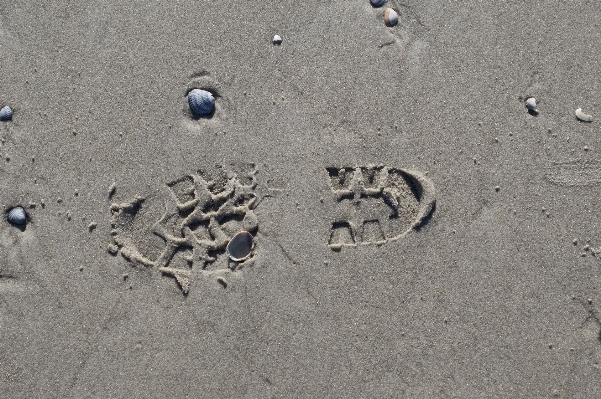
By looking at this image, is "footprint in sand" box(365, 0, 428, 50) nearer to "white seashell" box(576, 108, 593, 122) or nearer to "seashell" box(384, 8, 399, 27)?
"seashell" box(384, 8, 399, 27)

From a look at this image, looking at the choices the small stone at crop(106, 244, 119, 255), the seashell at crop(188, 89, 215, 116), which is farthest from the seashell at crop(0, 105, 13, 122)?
the seashell at crop(188, 89, 215, 116)

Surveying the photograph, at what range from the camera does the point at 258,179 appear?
324 cm

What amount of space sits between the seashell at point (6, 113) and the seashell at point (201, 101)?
3.83ft

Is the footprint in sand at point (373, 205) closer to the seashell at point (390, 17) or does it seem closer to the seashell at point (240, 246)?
the seashell at point (240, 246)

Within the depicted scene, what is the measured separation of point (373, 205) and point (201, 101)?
1.30 metres

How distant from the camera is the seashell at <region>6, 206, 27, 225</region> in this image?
317 centimetres

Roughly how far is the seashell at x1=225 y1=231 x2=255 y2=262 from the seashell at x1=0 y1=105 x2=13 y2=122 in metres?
1.66

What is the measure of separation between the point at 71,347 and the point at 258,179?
1.62 meters

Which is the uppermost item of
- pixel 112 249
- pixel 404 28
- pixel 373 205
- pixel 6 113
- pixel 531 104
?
pixel 404 28

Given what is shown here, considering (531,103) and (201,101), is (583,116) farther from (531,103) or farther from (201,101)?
(201,101)

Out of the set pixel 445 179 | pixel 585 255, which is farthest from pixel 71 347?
pixel 585 255

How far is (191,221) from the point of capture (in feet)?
10.6

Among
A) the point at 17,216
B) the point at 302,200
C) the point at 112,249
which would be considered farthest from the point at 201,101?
the point at 17,216

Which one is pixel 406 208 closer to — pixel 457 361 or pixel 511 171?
pixel 511 171
